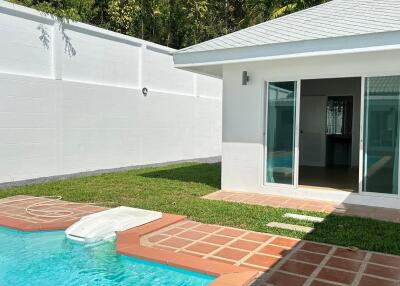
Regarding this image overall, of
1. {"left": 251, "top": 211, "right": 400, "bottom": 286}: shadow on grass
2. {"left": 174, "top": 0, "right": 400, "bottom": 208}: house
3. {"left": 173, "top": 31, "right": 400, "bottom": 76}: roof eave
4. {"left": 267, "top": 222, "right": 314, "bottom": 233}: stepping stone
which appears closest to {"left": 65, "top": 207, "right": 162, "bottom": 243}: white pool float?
{"left": 267, "top": 222, "right": 314, "bottom": 233}: stepping stone

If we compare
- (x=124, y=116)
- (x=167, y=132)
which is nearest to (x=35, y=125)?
(x=124, y=116)

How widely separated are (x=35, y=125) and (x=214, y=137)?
1089cm

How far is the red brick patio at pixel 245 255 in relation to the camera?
4492 mm

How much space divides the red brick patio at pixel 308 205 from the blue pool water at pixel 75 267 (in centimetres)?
356

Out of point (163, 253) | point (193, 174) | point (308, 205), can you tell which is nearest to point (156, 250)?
point (163, 253)

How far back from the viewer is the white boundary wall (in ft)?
35.9

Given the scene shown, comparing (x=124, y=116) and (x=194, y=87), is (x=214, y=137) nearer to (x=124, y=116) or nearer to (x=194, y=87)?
(x=194, y=87)

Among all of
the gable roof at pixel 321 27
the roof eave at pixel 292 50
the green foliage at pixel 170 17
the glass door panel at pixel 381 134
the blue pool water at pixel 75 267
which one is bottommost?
the blue pool water at pixel 75 267

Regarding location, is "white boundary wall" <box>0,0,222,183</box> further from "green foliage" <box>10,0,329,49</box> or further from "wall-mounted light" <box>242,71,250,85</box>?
"green foliage" <box>10,0,329,49</box>

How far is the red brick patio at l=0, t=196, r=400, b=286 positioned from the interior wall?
939cm

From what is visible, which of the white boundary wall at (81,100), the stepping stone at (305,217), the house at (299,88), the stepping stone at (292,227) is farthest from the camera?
the white boundary wall at (81,100)

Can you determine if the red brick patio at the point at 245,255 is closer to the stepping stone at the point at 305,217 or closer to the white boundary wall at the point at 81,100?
the stepping stone at the point at 305,217

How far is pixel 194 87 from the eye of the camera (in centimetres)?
1912

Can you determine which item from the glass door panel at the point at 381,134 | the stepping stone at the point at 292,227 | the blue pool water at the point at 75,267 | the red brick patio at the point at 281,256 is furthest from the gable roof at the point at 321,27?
the blue pool water at the point at 75,267
